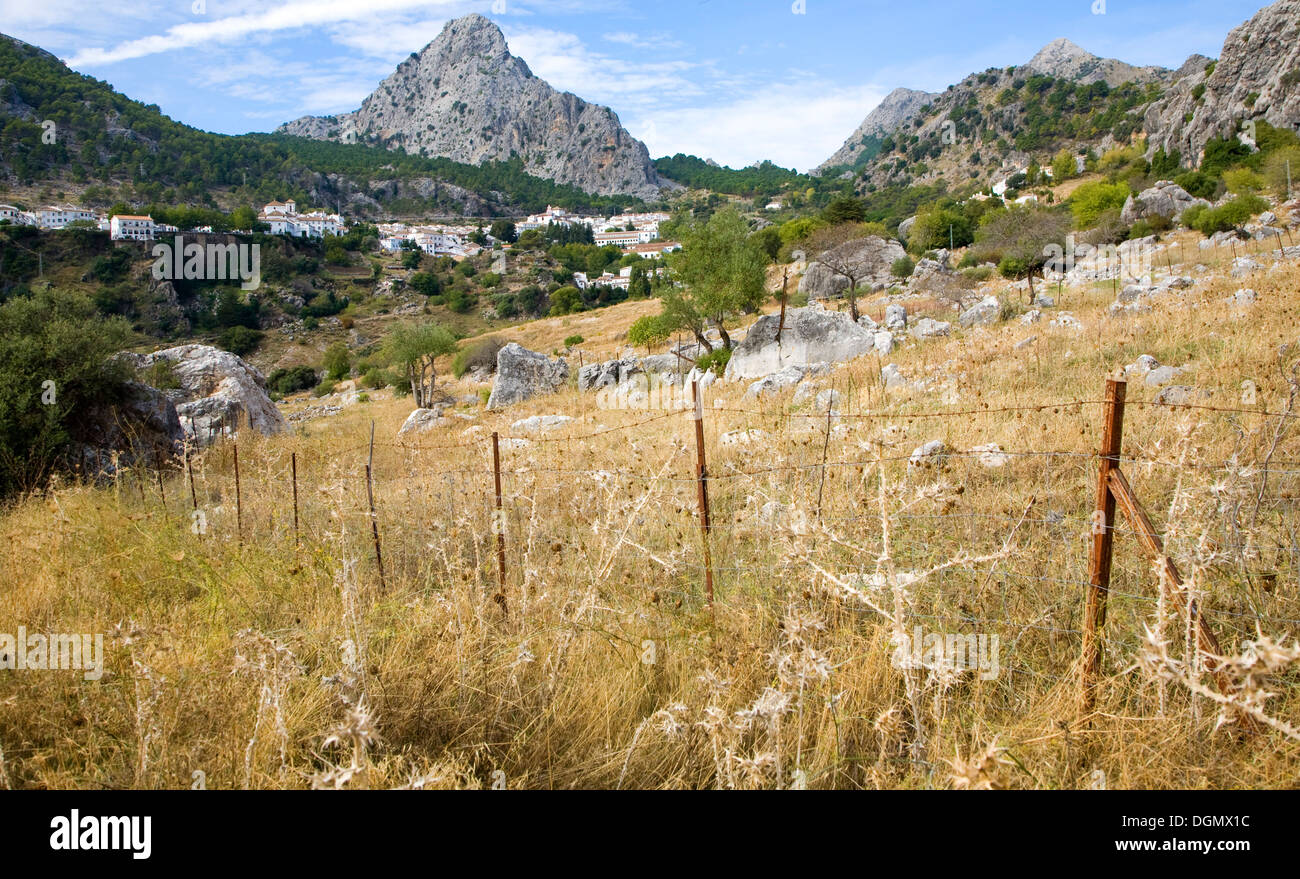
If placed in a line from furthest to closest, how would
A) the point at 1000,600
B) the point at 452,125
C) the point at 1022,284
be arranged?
the point at 452,125 < the point at 1022,284 < the point at 1000,600

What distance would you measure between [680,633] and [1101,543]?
208 cm

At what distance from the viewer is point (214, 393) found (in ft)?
53.8

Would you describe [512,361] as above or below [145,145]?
below

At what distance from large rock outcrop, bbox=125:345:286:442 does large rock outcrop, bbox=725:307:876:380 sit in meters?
12.2

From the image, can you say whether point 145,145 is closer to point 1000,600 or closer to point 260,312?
point 260,312

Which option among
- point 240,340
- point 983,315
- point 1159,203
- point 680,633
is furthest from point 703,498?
point 240,340

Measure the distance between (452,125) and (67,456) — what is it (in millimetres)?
206234

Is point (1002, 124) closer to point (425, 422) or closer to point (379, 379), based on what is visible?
point (379, 379)

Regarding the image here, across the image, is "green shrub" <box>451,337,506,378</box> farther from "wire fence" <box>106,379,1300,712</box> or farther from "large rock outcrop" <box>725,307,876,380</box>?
"wire fence" <box>106,379,1300,712</box>

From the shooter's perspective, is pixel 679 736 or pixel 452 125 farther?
pixel 452 125

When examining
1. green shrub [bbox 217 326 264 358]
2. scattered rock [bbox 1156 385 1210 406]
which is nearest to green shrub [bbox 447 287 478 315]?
green shrub [bbox 217 326 264 358]

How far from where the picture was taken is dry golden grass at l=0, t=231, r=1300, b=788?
256cm

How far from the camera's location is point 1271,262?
591 inches
